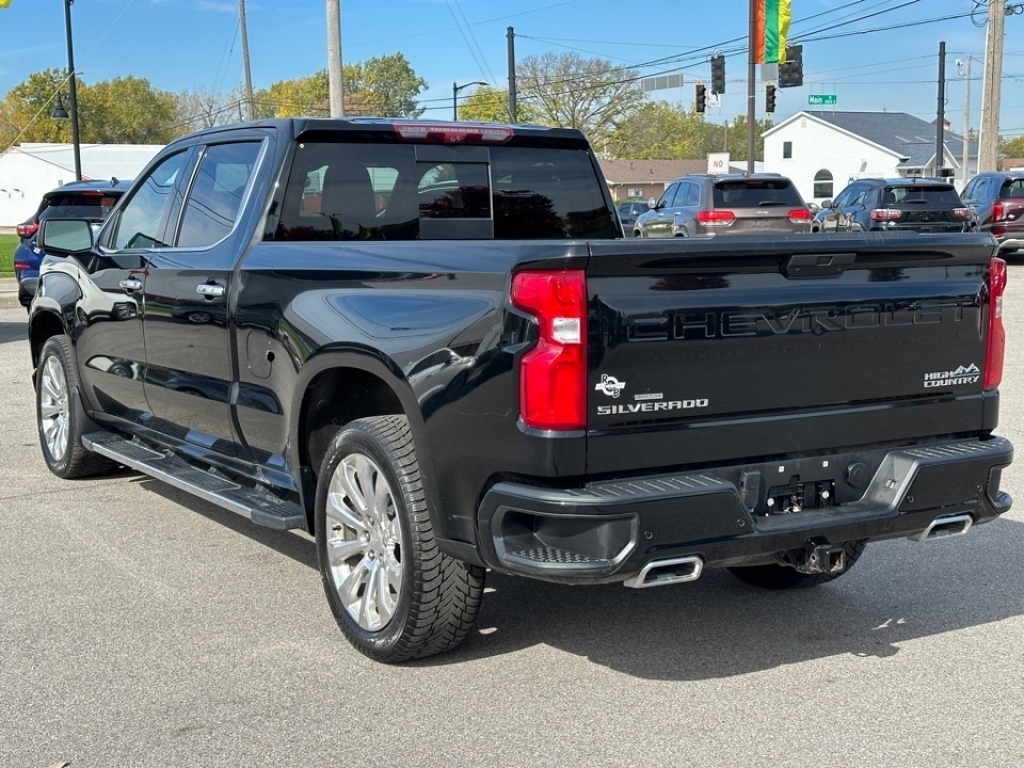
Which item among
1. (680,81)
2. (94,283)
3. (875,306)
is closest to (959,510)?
(875,306)

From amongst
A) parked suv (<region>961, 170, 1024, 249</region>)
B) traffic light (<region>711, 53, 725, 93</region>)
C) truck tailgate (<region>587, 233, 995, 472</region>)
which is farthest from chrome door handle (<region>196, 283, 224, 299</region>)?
traffic light (<region>711, 53, 725, 93</region>)

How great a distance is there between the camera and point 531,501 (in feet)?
12.3

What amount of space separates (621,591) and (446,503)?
1547 mm

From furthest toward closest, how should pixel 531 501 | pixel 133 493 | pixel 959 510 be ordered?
pixel 133 493 → pixel 959 510 → pixel 531 501

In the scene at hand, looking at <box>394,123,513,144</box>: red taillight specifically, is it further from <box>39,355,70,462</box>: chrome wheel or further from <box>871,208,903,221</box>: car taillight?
<box>871,208,903,221</box>: car taillight

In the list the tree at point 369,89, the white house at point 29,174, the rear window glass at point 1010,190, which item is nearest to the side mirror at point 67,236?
the rear window glass at point 1010,190

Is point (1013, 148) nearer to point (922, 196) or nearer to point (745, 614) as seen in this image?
point (922, 196)

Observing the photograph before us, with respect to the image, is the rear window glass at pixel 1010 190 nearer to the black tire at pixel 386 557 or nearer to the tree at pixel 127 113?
the black tire at pixel 386 557

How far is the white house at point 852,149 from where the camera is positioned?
247ft

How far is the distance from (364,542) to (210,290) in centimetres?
150

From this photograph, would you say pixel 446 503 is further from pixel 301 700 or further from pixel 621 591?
pixel 621 591

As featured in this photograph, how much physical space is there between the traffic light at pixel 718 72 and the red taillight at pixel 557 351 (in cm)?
3688

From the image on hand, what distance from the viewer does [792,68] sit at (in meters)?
35.0

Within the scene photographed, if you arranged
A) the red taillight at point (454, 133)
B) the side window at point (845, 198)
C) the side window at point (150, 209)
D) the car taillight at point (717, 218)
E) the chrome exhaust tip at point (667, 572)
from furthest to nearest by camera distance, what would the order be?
the side window at point (845, 198), the car taillight at point (717, 218), the side window at point (150, 209), the red taillight at point (454, 133), the chrome exhaust tip at point (667, 572)
